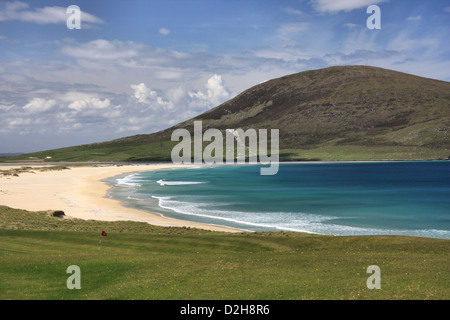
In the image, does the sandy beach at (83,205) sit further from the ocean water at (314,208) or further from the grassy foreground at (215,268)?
the grassy foreground at (215,268)

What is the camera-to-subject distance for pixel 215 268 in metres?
25.7

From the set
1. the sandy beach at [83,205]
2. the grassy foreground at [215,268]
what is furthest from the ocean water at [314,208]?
the grassy foreground at [215,268]

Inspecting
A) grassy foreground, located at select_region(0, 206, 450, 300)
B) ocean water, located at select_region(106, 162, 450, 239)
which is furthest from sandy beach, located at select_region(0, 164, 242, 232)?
grassy foreground, located at select_region(0, 206, 450, 300)

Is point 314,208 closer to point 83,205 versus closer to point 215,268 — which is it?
point 83,205

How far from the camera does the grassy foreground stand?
2052 centimetres

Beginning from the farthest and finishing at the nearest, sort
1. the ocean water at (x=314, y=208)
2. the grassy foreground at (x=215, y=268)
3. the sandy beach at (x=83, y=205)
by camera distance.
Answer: the sandy beach at (x=83, y=205), the ocean water at (x=314, y=208), the grassy foreground at (x=215, y=268)

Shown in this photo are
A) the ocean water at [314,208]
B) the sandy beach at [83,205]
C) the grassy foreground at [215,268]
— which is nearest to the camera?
the grassy foreground at [215,268]

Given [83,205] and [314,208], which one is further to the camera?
[314,208]

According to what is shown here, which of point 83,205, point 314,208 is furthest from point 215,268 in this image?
→ point 83,205

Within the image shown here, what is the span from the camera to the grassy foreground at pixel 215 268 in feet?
67.3

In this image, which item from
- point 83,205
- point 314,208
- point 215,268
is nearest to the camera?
point 215,268

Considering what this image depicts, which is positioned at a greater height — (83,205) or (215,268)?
(215,268)
